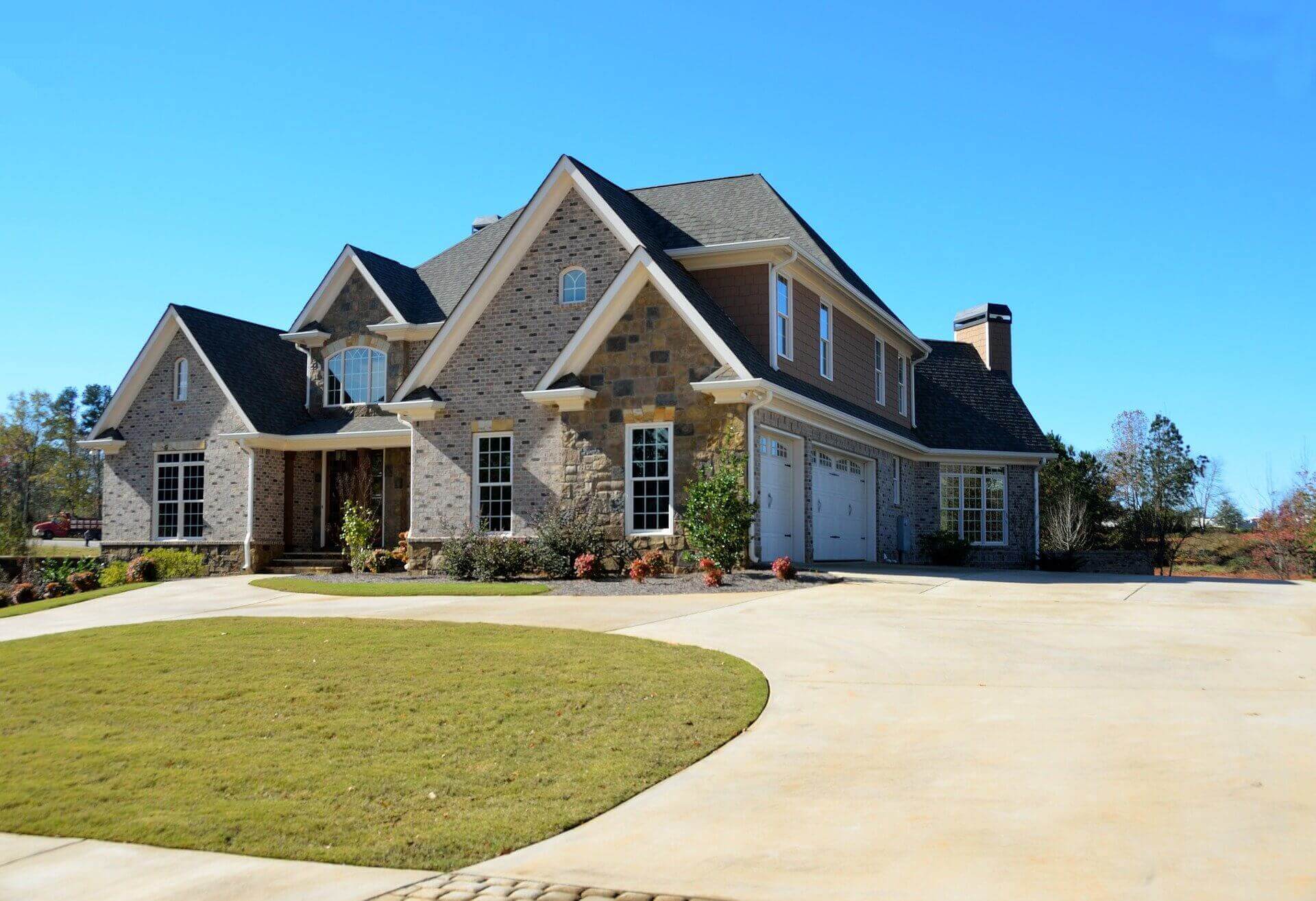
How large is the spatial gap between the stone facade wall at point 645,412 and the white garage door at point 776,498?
1100mm

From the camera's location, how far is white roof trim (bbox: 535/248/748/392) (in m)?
19.9

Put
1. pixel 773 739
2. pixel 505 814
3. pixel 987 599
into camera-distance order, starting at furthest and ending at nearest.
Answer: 1. pixel 987 599
2. pixel 773 739
3. pixel 505 814

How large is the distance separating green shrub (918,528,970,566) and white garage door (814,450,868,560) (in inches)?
124

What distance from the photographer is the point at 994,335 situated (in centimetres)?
3469

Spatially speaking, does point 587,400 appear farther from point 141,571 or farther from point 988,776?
point 988,776

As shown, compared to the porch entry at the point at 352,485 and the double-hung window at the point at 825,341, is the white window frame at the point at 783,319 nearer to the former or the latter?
the double-hung window at the point at 825,341

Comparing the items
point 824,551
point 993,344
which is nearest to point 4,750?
point 824,551

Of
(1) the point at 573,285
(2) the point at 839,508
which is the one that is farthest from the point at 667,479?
(2) the point at 839,508

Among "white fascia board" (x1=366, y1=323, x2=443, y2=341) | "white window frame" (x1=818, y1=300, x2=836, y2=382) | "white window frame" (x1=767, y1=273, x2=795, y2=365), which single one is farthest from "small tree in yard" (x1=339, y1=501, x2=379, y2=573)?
"white window frame" (x1=818, y1=300, x2=836, y2=382)

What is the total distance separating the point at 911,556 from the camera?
29438 millimetres

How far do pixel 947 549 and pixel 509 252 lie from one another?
13.7m

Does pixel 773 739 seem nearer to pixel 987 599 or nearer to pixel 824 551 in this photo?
pixel 987 599

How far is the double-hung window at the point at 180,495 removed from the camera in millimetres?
28453

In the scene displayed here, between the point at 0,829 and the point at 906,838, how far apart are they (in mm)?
5198
